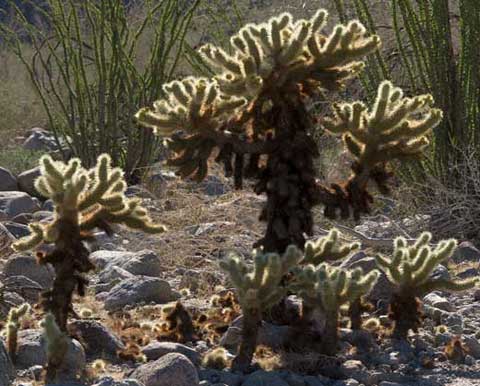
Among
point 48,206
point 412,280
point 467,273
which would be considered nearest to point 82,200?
point 412,280

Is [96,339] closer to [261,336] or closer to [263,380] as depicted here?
[261,336]

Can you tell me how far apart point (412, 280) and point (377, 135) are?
66 cm

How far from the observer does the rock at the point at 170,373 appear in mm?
3797

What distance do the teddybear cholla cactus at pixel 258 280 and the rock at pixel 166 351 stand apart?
1.10 feet

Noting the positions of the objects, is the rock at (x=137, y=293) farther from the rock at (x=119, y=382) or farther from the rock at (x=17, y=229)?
the rock at (x=17, y=229)

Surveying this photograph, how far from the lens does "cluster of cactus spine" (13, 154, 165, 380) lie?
4039mm

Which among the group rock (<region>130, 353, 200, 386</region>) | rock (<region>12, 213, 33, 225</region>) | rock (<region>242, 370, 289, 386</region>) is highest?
rock (<region>12, 213, 33, 225</region>)

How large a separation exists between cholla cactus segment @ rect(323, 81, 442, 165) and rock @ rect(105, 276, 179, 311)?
1454 millimetres

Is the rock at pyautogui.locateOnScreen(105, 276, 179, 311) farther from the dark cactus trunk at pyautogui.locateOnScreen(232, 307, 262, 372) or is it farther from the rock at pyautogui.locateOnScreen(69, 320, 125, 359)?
the dark cactus trunk at pyautogui.locateOnScreen(232, 307, 262, 372)

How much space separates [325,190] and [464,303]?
1.39 m

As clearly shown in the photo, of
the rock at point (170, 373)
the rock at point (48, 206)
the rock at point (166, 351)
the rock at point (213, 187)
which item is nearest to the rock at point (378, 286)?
the rock at point (166, 351)

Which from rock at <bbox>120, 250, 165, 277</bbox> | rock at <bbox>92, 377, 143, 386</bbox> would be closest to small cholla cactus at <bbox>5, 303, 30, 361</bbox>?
rock at <bbox>92, 377, 143, 386</bbox>

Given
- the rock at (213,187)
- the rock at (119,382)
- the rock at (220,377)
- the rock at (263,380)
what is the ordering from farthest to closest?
the rock at (213,187), the rock at (220,377), the rock at (263,380), the rock at (119,382)

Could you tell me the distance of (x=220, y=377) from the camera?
4.05 metres
